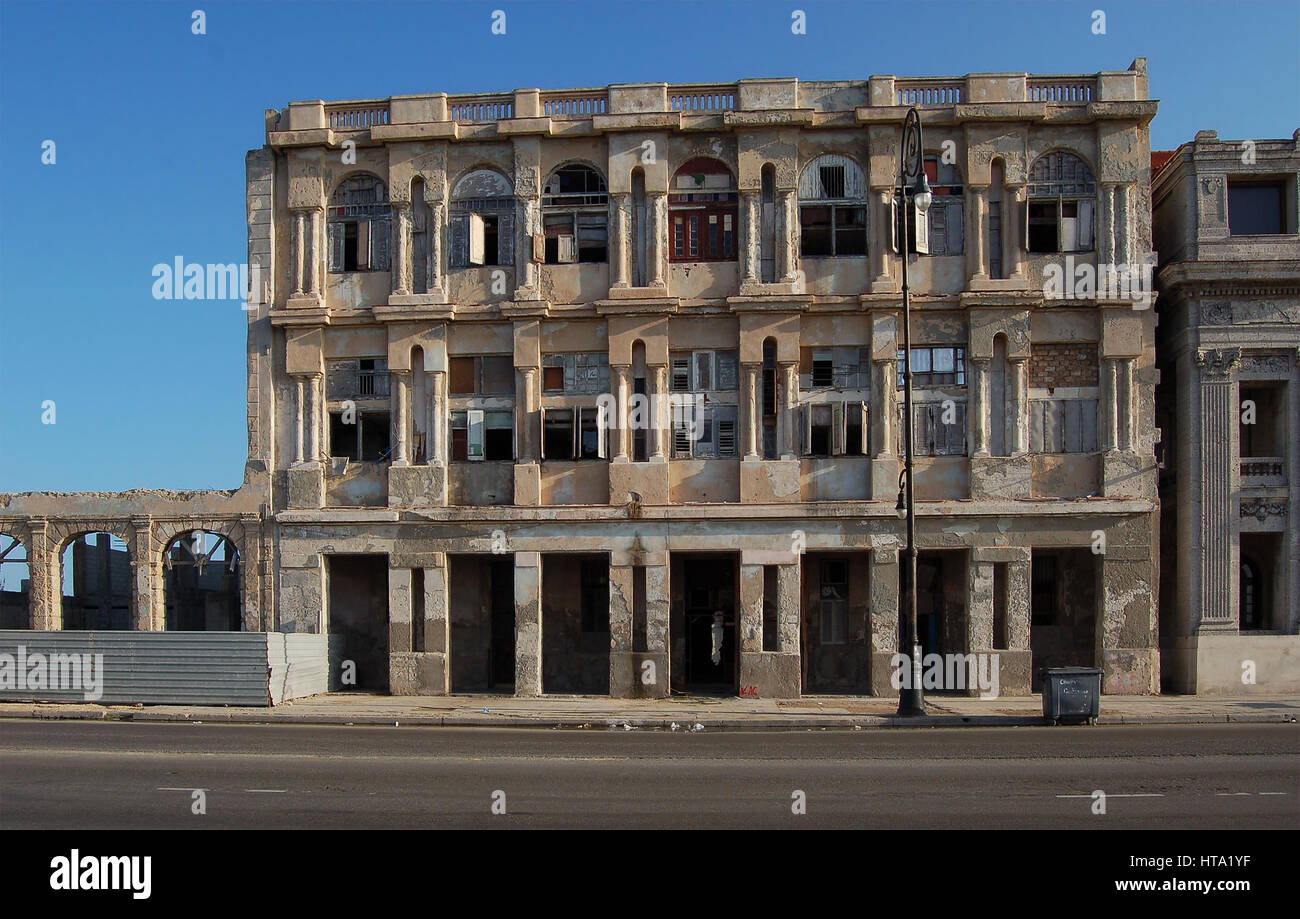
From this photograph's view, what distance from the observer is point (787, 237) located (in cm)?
2864

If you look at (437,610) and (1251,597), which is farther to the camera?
(1251,597)

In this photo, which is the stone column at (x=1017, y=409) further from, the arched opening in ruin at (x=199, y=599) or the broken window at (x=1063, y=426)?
the arched opening in ruin at (x=199, y=599)

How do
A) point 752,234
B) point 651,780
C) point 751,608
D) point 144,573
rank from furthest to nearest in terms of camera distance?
point 144,573 < point 752,234 < point 751,608 < point 651,780

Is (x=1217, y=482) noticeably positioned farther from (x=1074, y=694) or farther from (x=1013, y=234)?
(x=1074, y=694)

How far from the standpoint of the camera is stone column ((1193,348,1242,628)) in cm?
2753

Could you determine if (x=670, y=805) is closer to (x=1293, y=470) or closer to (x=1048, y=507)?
(x=1048, y=507)

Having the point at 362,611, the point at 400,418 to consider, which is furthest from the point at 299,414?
the point at 362,611

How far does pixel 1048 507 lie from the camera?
90.8 feet

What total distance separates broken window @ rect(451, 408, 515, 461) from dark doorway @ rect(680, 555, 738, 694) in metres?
5.57

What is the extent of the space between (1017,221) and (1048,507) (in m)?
6.94

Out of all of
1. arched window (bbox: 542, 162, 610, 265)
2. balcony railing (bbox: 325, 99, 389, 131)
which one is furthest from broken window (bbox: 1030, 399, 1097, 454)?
balcony railing (bbox: 325, 99, 389, 131)

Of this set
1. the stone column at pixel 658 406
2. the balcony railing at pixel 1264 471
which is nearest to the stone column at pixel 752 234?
the stone column at pixel 658 406

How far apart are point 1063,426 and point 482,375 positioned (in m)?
14.3

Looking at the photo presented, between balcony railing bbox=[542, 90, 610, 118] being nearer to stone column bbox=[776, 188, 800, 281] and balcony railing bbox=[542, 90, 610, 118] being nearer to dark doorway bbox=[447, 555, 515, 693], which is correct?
stone column bbox=[776, 188, 800, 281]
